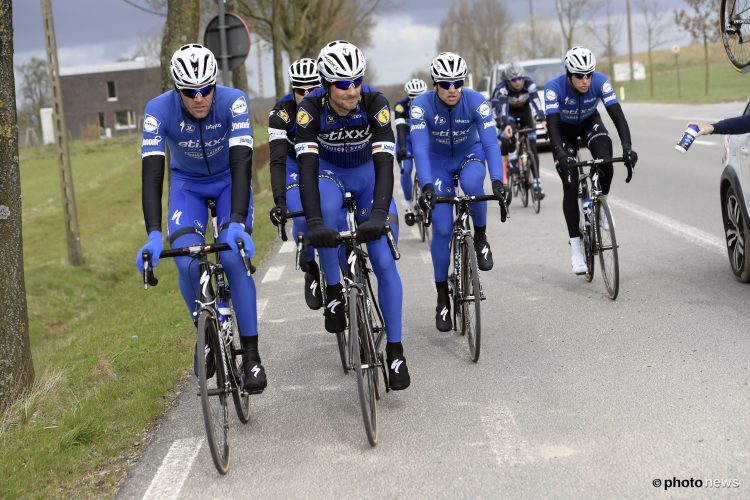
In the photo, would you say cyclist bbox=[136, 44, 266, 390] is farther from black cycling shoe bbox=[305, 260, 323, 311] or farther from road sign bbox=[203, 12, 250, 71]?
road sign bbox=[203, 12, 250, 71]

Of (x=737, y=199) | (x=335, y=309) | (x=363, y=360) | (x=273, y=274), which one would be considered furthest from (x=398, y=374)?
(x=273, y=274)

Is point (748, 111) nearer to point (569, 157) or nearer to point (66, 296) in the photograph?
point (569, 157)

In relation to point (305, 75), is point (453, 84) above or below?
below

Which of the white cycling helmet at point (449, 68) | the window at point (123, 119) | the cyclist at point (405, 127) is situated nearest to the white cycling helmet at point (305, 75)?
the white cycling helmet at point (449, 68)

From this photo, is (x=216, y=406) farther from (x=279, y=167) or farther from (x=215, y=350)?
(x=279, y=167)

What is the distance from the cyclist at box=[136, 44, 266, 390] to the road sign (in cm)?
786

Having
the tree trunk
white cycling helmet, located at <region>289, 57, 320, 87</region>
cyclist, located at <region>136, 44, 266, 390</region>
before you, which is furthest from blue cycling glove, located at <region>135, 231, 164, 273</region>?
white cycling helmet, located at <region>289, 57, 320, 87</region>

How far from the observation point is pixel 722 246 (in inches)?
328

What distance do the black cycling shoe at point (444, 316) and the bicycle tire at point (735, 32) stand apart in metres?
3.06

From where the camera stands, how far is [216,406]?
4227 millimetres

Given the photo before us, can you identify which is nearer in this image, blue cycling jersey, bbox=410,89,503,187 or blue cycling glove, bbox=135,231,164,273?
blue cycling glove, bbox=135,231,164,273

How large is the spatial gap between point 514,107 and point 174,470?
9715 mm

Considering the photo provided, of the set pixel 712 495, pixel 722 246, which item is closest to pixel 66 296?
pixel 722 246

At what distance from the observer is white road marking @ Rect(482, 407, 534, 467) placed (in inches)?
153
